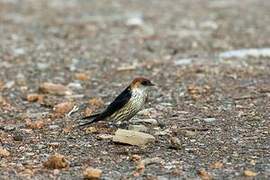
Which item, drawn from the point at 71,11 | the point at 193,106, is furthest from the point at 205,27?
the point at 193,106

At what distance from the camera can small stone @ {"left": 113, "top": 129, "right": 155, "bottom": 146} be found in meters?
7.25

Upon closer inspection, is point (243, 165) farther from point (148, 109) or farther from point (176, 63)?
point (176, 63)

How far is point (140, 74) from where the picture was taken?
11867 mm

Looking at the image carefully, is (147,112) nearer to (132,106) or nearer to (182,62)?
(132,106)

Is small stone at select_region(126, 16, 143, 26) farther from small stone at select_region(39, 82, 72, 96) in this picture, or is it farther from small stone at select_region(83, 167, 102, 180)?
small stone at select_region(83, 167, 102, 180)

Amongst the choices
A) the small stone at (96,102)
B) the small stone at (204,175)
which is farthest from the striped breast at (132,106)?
the small stone at (96,102)

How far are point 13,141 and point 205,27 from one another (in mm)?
9442

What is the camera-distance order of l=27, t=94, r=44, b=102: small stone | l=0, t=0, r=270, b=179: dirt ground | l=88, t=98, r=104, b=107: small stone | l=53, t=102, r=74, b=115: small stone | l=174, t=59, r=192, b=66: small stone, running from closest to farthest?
l=0, t=0, r=270, b=179: dirt ground, l=53, t=102, r=74, b=115: small stone, l=88, t=98, r=104, b=107: small stone, l=27, t=94, r=44, b=102: small stone, l=174, t=59, r=192, b=66: small stone

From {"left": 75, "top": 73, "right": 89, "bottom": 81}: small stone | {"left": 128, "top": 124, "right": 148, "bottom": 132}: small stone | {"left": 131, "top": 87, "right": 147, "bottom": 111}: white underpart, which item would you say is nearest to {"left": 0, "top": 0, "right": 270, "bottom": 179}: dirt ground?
{"left": 75, "top": 73, "right": 89, "bottom": 81}: small stone

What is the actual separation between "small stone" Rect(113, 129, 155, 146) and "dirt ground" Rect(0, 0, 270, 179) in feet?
0.20

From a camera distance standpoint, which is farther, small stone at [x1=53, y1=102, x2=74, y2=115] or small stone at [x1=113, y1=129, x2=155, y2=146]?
small stone at [x1=53, y1=102, x2=74, y2=115]

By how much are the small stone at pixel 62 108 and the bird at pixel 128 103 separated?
131 cm

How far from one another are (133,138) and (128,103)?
2.02 ft

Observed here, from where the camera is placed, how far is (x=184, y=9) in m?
19.4
